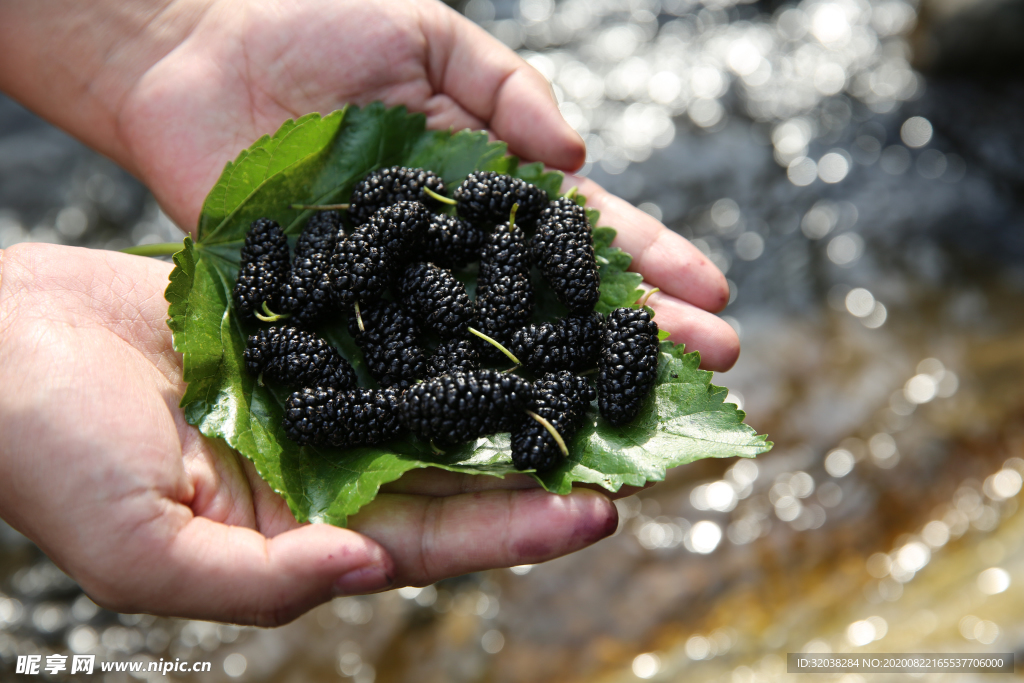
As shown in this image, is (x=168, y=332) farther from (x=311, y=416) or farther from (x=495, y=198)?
(x=495, y=198)

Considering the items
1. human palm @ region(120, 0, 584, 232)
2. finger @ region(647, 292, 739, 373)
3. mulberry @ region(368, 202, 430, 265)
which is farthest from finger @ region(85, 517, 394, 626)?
human palm @ region(120, 0, 584, 232)

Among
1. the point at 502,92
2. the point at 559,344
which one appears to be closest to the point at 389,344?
the point at 559,344

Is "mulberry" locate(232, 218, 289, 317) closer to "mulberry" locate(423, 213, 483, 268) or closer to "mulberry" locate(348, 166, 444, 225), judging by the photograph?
"mulberry" locate(348, 166, 444, 225)

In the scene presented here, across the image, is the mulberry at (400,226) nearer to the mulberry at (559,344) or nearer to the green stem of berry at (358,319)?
the green stem of berry at (358,319)

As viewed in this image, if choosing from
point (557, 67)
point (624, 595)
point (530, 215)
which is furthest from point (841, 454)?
point (557, 67)

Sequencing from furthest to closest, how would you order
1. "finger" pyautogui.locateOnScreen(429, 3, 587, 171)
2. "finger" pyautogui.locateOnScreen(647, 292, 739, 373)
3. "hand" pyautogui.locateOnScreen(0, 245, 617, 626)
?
"finger" pyautogui.locateOnScreen(429, 3, 587, 171)
"finger" pyautogui.locateOnScreen(647, 292, 739, 373)
"hand" pyautogui.locateOnScreen(0, 245, 617, 626)
